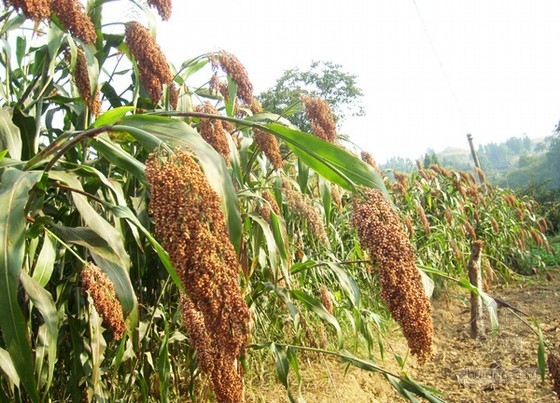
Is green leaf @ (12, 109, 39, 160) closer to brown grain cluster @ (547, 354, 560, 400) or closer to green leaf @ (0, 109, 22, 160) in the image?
green leaf @ (0, 109, 22, 160)

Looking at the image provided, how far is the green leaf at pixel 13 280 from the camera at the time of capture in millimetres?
802

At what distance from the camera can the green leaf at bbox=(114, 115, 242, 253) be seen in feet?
2.96

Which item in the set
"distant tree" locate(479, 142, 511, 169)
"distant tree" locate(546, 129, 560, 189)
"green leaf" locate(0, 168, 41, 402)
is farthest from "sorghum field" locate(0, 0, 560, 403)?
"distant tree" locate(479, 142, 511, 169)

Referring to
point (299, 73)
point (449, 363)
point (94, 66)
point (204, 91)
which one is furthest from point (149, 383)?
point (299, 73)

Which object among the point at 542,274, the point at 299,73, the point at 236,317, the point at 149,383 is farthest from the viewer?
the point at 299,73

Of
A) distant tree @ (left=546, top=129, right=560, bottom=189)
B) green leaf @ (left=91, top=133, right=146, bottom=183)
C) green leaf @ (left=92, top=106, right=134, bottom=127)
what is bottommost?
green leaf @ (left=91, top=133, right=146, bottom=183)

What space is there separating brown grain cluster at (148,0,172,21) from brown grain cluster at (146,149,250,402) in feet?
4.23

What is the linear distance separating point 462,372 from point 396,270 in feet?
7.81

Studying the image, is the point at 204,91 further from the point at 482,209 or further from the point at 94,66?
the point at 482,209

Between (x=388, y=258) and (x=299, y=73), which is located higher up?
(x=299, y=73)

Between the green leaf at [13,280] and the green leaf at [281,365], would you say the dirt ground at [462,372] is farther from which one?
the green leaf at [13,280]

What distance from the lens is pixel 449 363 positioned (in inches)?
124

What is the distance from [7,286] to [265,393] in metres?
1.93

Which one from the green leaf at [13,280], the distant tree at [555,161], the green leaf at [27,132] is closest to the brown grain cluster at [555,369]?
the green leaf at [13,280]
